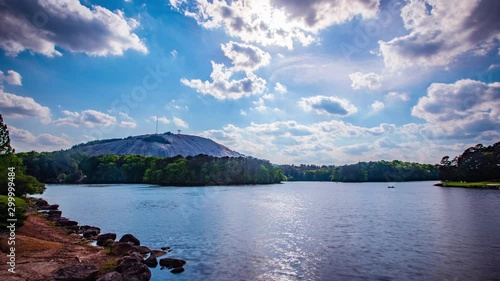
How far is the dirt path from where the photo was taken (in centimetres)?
2448

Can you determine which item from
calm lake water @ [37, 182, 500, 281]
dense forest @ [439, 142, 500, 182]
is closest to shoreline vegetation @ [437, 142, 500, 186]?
dense forest @ [439, 142, 500, 182]

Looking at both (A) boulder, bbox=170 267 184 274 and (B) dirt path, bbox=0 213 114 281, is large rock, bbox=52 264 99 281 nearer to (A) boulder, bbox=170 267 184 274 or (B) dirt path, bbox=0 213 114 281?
(B) dirt path, bbox=0 213 114 281

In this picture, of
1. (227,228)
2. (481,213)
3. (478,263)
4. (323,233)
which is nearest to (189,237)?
(227,228)

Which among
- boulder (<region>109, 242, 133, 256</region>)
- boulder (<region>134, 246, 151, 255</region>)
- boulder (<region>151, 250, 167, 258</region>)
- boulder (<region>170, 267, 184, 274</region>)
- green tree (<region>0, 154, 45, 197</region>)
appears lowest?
boulder (<region>170, 267, 184, 274</region>)

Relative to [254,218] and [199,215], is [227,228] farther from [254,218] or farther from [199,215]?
[199,215]

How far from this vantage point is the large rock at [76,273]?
23.7 meters

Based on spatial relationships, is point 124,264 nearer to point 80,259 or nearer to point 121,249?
point 80,259

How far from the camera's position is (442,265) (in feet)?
100

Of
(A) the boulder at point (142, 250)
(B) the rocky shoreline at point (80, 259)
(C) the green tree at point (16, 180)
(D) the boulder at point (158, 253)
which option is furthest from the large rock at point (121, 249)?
(C) the green tree at point (16, 180)

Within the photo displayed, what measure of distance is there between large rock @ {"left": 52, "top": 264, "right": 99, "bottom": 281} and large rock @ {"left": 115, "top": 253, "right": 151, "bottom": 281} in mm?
2036

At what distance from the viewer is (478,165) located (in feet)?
553

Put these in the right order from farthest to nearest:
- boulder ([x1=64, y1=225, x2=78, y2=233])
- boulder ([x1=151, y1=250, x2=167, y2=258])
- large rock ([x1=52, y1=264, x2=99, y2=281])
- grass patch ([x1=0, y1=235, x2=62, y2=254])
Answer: boulder ([x1=64, y1=225, x2=78, y2=233]) < boulder ([x1=151, y1=250, x2=167, y2=258]) < grass patch ([x1=0, y1=235, x2=62, y2=254]) < large rock ([x1=52, y1=264, x2=99, y2=281])

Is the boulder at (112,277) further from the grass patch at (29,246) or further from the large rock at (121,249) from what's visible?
the grass patch at (29,246)

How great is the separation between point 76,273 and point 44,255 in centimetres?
818
